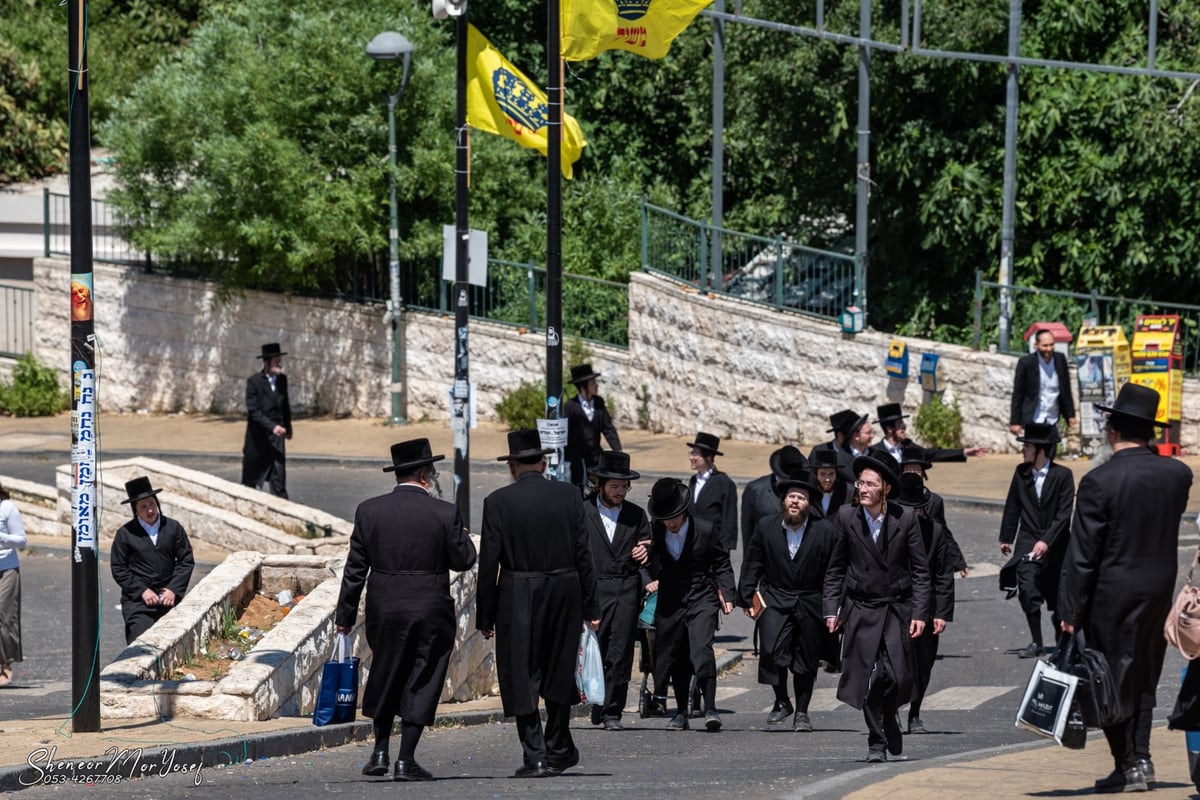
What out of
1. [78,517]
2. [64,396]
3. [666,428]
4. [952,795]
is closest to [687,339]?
[666,428]

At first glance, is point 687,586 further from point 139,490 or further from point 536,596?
point 139,490

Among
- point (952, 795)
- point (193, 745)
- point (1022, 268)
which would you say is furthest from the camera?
point (1022, 268)

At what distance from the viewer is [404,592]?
393 inches

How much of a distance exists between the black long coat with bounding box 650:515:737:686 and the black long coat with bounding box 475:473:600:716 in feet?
7.85

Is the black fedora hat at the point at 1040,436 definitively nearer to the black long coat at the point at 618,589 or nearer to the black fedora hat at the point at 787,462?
the black fedora hat at the point at 787,462

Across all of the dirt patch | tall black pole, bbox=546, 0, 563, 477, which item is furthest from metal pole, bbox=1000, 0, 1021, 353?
the dirt patch

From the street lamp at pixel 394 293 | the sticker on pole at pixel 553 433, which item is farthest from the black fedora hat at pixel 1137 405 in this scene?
the street lamp at pixel 394 293

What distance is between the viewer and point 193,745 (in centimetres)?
1015

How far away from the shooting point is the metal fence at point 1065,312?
74.4 feet

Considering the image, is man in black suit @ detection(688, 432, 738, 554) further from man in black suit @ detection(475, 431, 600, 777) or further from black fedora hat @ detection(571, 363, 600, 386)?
black fedora hat @ detection(571, 363, 600, 386)

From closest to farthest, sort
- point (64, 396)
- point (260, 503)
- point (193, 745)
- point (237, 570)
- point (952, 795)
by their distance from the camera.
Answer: point (952, 795)
point (193, 745)
point (237, 570)
point (260, 503)
point (64, 396)

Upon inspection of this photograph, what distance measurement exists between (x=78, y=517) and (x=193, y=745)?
58.7 inches

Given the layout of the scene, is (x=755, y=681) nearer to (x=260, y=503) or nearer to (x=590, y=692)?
(x=590, y=692)

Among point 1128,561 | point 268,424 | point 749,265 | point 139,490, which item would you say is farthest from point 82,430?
point 749,265
